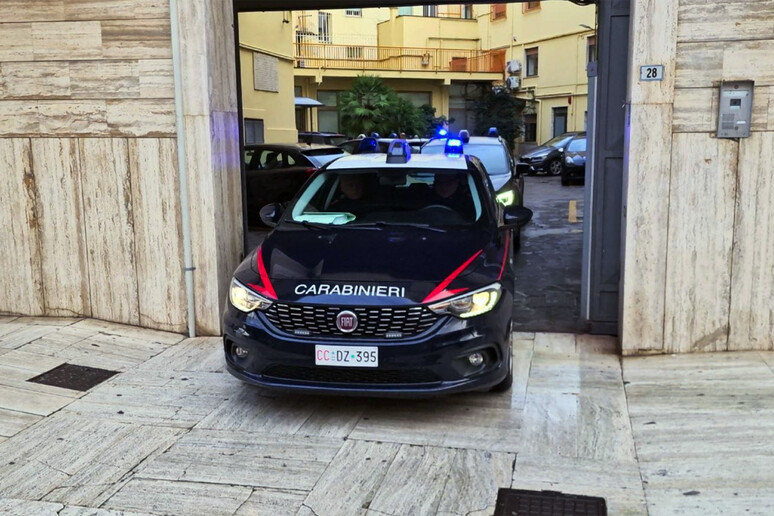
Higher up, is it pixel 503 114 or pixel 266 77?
pixel 266 77

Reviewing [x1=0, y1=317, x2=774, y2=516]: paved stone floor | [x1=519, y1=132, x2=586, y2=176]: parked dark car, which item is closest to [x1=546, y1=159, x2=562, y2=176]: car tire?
[x1=519, y1=132, x2=586, y2=176]: parked dark car

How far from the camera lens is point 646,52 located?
5.62m

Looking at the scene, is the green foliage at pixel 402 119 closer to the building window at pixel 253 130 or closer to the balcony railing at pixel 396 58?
the balcony railing at pixel 396 58

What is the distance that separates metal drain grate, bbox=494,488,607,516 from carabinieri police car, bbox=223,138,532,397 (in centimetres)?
85

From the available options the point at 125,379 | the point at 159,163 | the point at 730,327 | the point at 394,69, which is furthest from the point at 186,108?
the point at 394,69

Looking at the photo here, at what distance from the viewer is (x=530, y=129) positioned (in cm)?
3500

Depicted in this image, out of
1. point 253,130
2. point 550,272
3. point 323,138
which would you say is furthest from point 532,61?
point 550,272

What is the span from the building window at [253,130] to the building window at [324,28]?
16.7 meters

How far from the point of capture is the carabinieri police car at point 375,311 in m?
4.42

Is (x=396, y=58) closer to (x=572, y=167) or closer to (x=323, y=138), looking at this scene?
(x=323, y=138)

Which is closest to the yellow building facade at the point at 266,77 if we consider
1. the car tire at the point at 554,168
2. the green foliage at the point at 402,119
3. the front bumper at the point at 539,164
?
the front bumper at the point at 539,164

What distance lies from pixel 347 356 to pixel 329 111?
3303cm

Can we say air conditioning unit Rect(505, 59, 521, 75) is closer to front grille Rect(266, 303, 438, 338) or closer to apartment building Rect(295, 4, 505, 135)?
apartment building Rect(295, 4, 505, 135)

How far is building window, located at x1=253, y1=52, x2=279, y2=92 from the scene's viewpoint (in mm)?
20719
